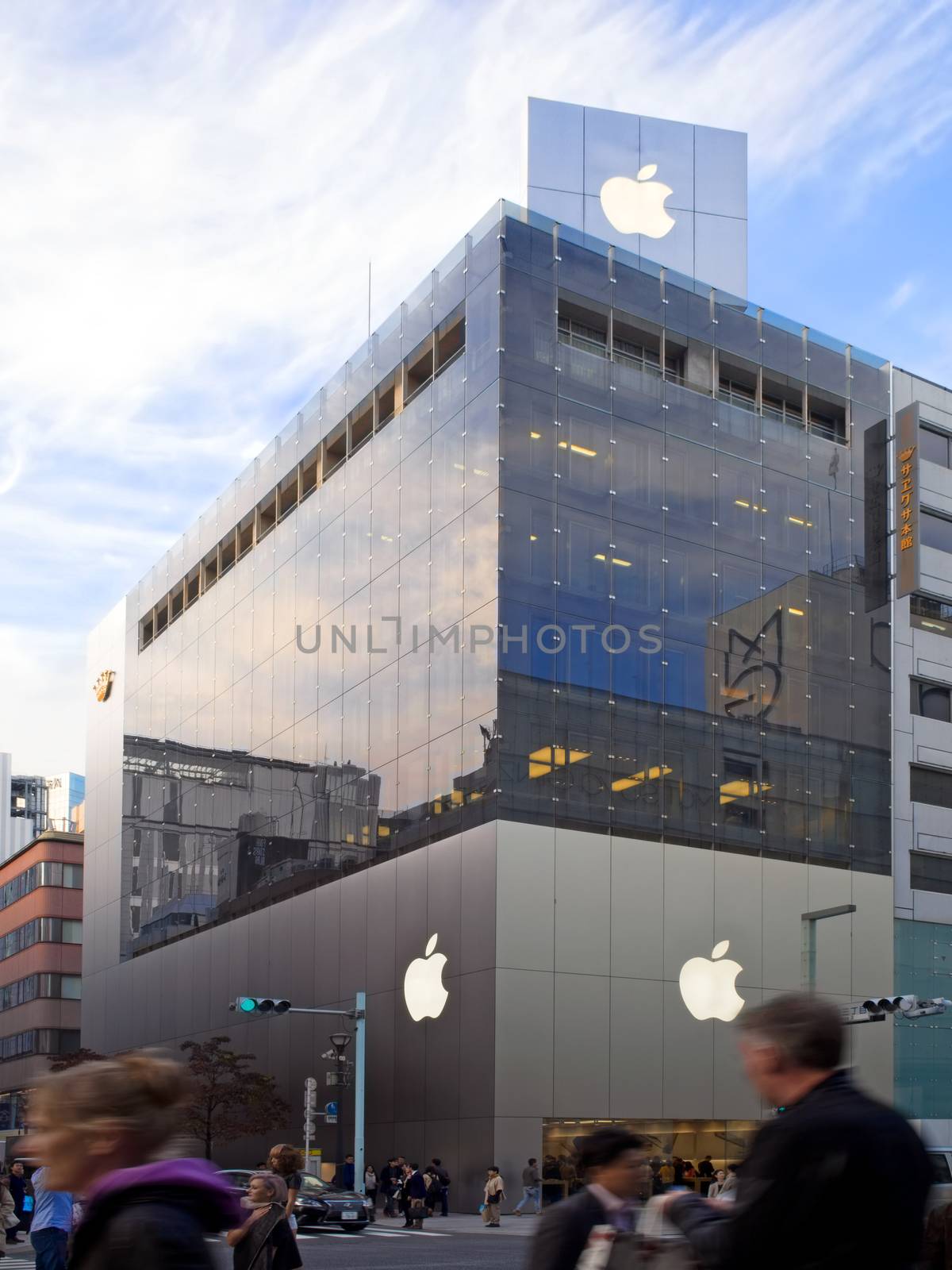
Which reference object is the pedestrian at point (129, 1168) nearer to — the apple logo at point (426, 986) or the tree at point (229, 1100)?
the apple logo at point (426, 986)

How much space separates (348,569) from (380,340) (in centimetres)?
813

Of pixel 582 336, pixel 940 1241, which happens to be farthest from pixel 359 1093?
pixel 940 1241

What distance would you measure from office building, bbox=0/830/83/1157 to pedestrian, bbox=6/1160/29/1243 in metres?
55.3

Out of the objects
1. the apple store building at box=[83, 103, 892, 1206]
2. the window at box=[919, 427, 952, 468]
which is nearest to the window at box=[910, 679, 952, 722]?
the apple store building at box=[83, 103, 892, 1206]

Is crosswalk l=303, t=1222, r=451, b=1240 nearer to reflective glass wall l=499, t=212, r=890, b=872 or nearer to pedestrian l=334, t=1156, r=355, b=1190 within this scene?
pedestrian l=334, t=1156, r=355, b=1190

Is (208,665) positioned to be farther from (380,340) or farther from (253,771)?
(380,340)

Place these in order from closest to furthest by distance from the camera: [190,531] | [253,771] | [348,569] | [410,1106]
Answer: [410,1106]
[348,569]
[253,771]
[190,531]

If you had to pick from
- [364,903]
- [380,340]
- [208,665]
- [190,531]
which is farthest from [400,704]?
[190,531]

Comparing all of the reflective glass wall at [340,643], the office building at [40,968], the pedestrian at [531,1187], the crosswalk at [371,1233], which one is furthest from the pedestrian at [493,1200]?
the office building at [40,968]

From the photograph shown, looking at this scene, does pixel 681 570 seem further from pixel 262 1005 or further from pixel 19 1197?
pixel 19 1197

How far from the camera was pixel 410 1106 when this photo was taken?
4528cm

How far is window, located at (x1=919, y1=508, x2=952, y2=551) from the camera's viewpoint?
53.7 meters

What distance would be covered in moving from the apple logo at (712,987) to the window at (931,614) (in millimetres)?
14252

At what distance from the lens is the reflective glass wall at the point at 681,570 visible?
44.5m
